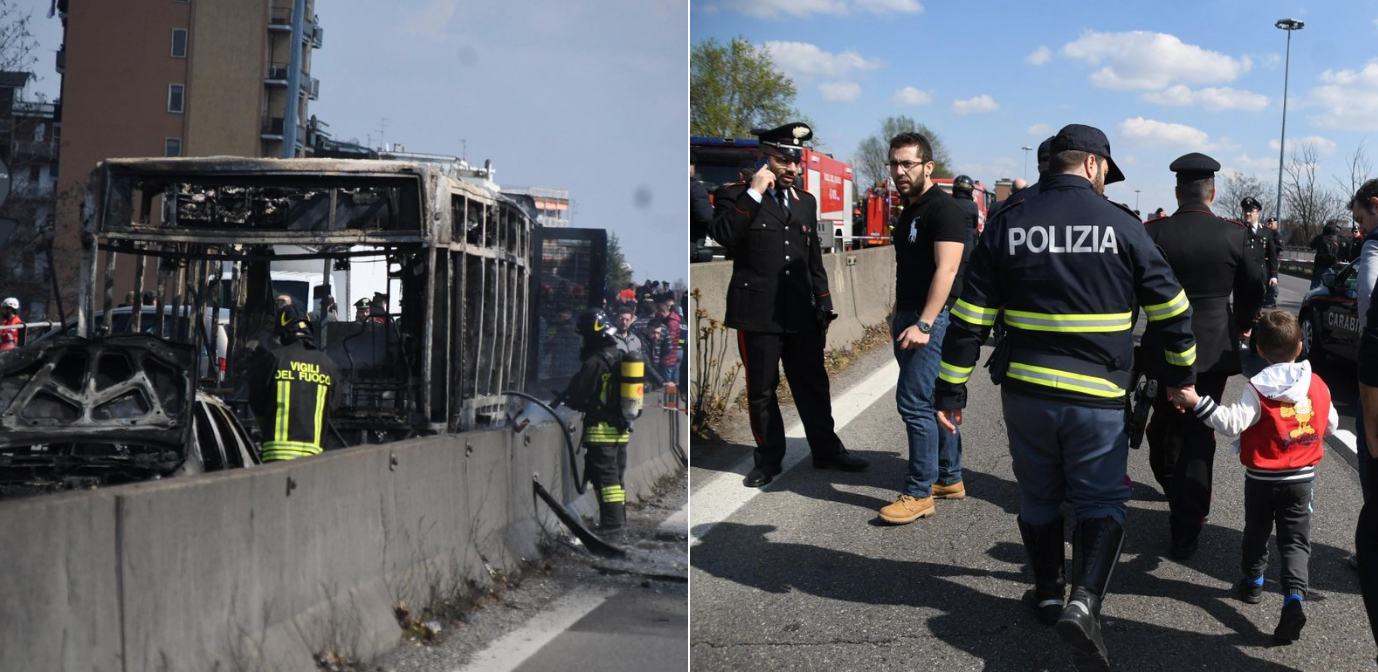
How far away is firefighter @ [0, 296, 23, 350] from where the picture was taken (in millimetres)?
15145

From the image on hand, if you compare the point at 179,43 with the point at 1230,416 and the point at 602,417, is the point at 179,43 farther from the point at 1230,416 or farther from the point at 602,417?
the point at 1230,416

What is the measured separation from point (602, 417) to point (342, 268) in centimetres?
681

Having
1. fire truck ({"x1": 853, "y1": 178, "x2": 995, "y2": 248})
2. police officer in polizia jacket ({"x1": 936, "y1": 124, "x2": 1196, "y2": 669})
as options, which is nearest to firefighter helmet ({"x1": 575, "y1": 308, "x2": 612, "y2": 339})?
police officer in polizia jacket ({"x1": 936, "y1": 124, "x2": 1196, "y2": 669})

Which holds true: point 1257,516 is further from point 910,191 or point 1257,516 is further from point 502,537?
point 502,537

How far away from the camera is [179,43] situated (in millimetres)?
7125

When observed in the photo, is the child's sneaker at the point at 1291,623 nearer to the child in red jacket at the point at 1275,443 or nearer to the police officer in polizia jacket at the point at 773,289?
the child in red jacket at the point at 1275,443

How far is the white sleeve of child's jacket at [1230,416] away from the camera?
5.21 meters

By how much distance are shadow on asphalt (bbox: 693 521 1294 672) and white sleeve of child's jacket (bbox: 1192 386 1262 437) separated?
70 cm

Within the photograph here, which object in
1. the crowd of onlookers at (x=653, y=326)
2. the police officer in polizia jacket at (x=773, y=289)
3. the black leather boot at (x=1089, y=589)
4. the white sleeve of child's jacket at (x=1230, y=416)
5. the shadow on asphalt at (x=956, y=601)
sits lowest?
the shadow on asphalt at (x=956, y=601)

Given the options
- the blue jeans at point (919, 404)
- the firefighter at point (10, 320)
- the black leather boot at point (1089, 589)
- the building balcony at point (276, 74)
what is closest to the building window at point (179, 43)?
the building balcony at point (276, 74)

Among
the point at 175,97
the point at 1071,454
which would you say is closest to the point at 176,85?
the point at 175,97

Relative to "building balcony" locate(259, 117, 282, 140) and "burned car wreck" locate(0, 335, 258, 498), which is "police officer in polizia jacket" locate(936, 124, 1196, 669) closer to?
"burned car wreck" locate(0, 335, 258, 498)

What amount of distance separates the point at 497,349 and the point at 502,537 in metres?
1.71

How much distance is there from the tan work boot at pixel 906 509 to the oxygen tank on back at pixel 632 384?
401 centimetres
